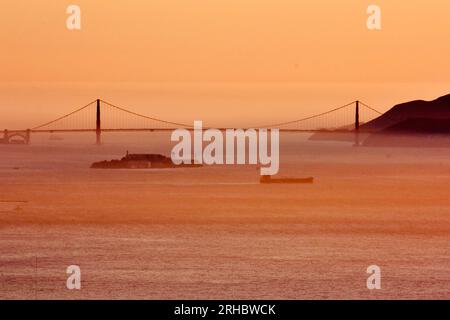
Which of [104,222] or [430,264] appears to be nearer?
[430,264]

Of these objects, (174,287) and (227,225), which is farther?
(227,225)
